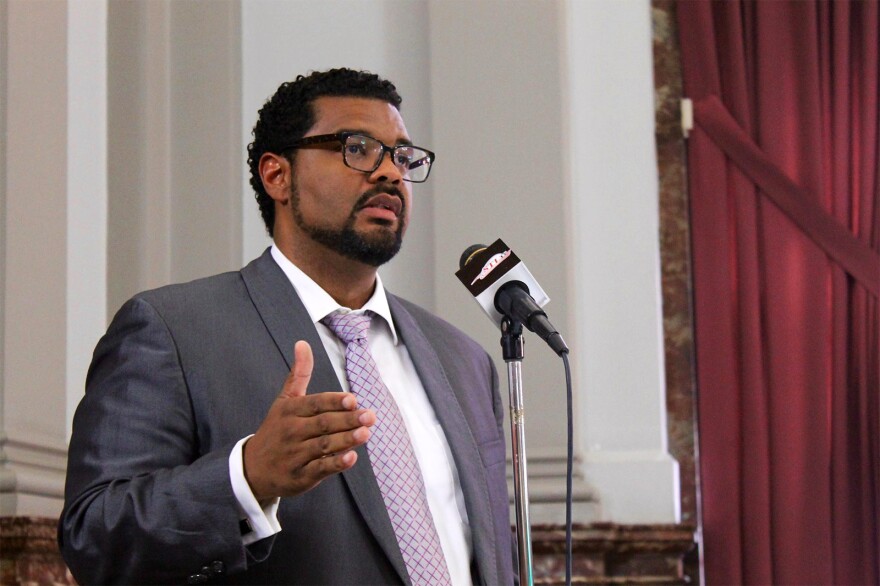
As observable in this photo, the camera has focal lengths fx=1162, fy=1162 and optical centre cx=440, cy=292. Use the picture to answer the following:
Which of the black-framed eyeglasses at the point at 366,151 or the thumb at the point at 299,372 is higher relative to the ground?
the black-framed eyeglasses at the point at 366,151

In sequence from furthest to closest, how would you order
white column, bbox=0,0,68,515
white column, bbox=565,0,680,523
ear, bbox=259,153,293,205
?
white column, bbox=565,0,680,523 → white column, bbox=0,0,68,515 → ear, bbox=259,153,293,205

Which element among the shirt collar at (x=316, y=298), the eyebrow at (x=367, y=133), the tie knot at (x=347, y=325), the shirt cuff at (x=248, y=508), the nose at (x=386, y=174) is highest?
the eyebrow at (x=367, y=133)

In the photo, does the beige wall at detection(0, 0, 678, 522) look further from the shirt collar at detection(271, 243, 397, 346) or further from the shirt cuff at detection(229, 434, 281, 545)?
the shirt cuff at detection(229, 434, 281, 545)

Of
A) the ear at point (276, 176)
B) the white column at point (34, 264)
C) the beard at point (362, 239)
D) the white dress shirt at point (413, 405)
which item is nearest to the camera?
the white dress shirt at point (413, 405)

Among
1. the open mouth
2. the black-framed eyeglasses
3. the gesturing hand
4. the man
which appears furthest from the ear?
the gesturing hand

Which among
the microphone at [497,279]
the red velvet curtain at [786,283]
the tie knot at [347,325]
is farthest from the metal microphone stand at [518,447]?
the red velvet curtain at [786,283]

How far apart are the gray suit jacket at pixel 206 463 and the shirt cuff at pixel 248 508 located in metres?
0.02

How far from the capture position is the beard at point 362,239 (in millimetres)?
2414

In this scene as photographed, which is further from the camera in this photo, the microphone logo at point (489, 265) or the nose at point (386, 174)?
the nose at point (386, 174)

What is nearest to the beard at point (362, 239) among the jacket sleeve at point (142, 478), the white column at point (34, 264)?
the jacket sleeve at point (142, 478)

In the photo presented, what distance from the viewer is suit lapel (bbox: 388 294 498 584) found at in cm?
230

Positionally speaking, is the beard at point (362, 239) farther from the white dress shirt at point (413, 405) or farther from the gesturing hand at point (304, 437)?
the gesturing hand at point (304, 437)

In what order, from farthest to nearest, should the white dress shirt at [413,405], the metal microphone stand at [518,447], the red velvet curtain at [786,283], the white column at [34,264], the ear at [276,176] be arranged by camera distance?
the red velvet curtain at [786,283]
the white column at [34,264]
the ear at [276,176]
the white dress shirt at [413,405]
the metal microphone stand at [518,447]

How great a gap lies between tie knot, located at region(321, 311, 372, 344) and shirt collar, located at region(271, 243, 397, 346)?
14 mm
